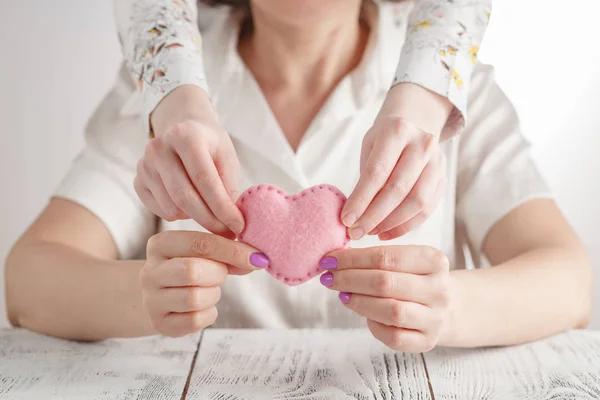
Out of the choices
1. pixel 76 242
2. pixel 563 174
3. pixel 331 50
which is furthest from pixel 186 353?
pixel 563 174

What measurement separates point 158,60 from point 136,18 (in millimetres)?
97

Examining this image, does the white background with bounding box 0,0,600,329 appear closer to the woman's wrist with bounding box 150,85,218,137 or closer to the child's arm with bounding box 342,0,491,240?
the child's arm with bounding box 342,0,491,240

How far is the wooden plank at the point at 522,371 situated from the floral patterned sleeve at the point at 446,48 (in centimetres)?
26

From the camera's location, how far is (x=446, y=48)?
2.36 ft

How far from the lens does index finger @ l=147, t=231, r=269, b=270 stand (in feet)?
1.95

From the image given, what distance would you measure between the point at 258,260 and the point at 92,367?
22 centimetres

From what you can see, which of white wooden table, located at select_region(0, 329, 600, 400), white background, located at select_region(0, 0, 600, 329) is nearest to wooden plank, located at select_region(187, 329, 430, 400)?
white wooden table, located at select_region(0, 329, 600, 400)

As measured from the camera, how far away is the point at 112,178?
3.08 feet

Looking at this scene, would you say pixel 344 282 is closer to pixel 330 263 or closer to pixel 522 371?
pixel 330 263

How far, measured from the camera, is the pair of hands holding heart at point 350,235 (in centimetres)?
59

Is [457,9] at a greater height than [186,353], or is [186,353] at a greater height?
[457,9]

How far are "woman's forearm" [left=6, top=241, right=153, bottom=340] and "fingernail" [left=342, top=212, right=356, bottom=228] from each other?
27 cm

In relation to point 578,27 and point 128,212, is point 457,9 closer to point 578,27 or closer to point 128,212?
point 128,212

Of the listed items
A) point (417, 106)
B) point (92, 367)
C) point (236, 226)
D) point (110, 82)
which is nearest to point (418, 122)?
point (417, 106)
